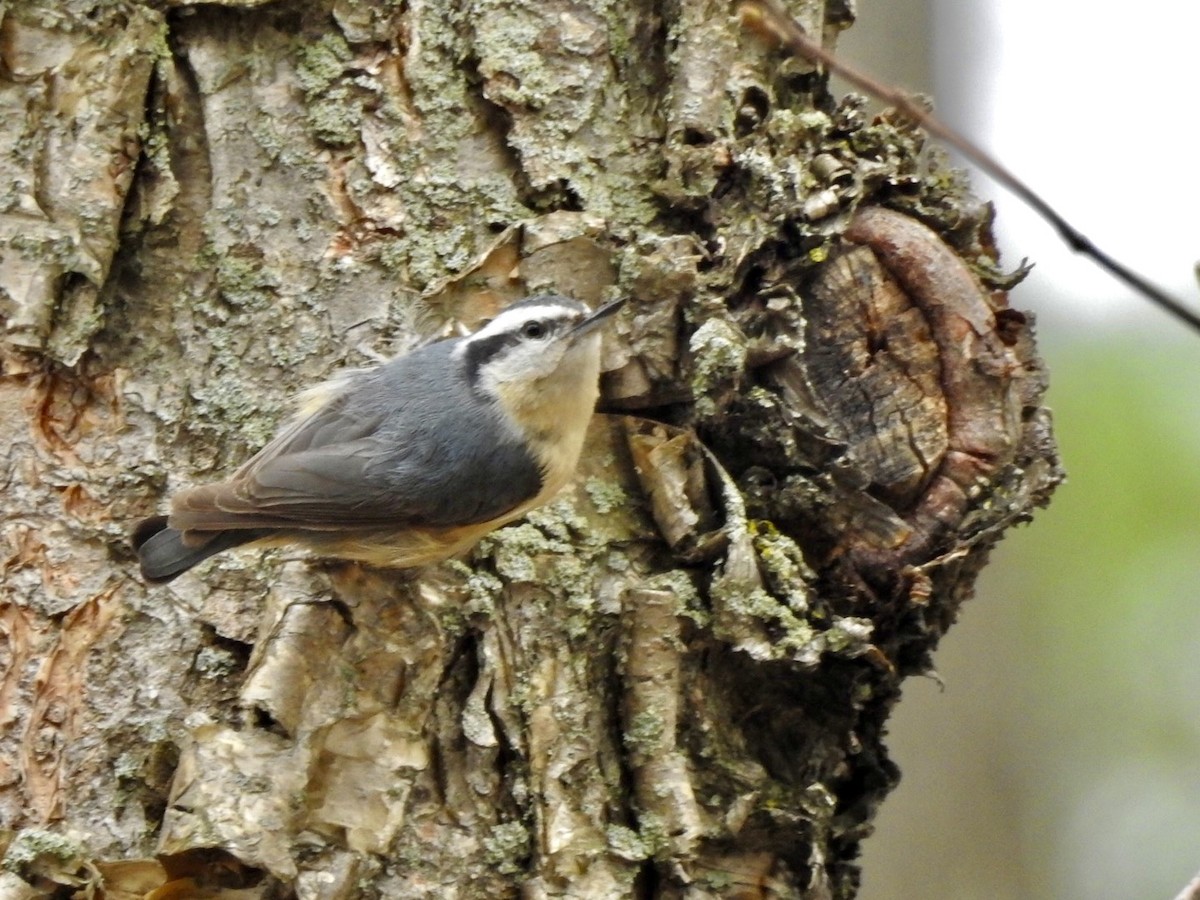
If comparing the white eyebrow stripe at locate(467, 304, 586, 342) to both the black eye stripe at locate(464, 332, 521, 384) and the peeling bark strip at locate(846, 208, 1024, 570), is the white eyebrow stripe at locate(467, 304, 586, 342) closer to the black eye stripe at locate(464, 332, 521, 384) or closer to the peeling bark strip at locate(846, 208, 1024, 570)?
the black eye stripe at locate(464, 332, 521, 384)

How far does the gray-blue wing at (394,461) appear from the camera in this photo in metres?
2.12

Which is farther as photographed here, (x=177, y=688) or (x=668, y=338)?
(x=668, y=338)

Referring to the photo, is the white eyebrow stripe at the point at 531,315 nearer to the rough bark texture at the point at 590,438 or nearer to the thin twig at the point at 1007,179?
the rough bark texture at the point at 590,438

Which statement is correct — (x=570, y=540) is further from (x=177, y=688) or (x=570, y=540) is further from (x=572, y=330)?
(x=177, y=688)

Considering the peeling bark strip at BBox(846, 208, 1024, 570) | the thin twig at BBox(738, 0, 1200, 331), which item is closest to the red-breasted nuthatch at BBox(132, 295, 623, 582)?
the peeling bark strip at BBox(846, 208, 1024, 570)

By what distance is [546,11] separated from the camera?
2312 millimetres

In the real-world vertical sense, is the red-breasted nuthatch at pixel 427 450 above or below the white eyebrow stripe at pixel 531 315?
below

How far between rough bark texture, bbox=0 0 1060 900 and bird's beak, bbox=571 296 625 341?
7 cm

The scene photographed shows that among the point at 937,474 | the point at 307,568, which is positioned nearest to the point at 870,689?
the point at 937,474

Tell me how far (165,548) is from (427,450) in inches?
21.0

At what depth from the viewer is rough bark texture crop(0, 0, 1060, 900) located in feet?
6.35

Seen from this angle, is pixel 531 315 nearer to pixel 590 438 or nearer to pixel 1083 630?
pixel 590 438

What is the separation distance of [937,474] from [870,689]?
406mm

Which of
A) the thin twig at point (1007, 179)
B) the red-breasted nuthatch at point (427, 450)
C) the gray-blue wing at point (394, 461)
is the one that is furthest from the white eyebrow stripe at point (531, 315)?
the thin twig at point (1007, 179)
